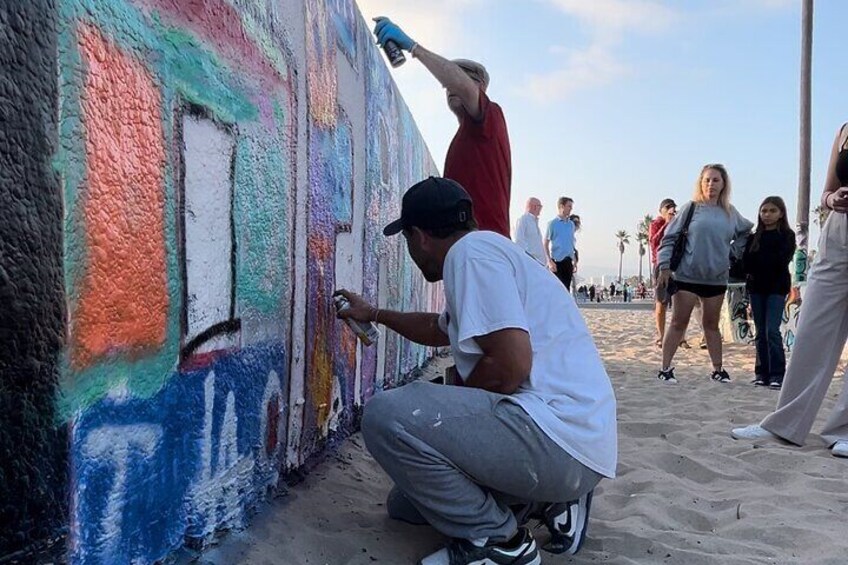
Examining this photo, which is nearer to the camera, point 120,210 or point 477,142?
point 120,210

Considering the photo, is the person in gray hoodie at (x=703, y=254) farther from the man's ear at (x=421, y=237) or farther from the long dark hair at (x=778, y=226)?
the man's ear at (x=421, y=237)

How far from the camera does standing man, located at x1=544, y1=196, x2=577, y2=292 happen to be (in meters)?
8.67

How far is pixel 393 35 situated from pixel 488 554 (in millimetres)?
1935

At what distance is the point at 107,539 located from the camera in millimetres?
1434

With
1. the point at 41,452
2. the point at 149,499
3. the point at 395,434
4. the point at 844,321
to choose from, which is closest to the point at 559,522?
the point at 395,434

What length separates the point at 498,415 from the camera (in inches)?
73.9

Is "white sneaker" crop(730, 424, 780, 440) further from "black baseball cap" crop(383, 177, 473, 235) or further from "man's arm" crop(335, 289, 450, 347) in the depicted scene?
"black baseball cap" crop(383, 177, 473, 235)

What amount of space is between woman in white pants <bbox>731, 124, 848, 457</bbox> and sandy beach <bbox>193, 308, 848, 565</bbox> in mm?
124

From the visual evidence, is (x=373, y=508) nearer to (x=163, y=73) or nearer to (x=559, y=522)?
(x=559, y=522)

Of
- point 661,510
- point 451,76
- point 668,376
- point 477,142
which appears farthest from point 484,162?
point 668,376

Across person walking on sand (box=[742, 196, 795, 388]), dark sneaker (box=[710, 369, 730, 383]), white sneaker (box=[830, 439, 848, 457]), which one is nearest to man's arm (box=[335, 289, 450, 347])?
white sneaker (box=[830, 439, 848, 457])

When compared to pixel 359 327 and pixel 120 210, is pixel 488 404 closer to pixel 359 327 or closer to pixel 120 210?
pixel 359 327

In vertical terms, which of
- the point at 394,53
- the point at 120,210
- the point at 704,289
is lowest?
the point at 704,289

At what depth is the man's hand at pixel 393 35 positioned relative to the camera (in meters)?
2.73
